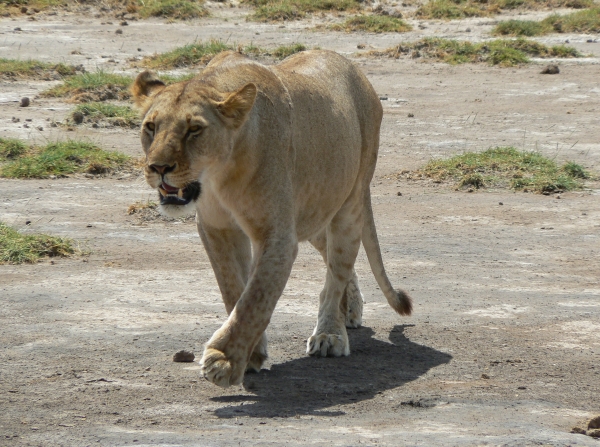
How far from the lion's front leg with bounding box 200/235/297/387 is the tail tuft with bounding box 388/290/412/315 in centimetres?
144

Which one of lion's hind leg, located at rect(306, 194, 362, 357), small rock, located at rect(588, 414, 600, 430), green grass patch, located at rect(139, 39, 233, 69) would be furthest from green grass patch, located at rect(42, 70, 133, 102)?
small rock, located at rect(588, 414, 600, 430)

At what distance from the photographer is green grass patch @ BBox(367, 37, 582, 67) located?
15.8 meters

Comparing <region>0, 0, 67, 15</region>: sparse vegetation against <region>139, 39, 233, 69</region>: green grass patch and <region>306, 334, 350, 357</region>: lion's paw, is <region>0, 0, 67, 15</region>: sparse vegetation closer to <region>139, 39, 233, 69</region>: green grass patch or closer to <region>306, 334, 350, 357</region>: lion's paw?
<region>139, 39, 233, 69</region>: green grass patch

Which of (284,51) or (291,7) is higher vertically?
(291,7)

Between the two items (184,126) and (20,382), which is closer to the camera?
(184,126)

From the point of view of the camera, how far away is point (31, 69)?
14.2m

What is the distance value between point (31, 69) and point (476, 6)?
8.73 m

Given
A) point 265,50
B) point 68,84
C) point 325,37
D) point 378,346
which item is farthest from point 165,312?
point 325,37

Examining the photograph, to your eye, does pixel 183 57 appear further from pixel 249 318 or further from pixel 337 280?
pixel 249 318

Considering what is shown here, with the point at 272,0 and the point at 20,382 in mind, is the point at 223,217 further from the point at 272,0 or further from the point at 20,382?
the point at 272,0

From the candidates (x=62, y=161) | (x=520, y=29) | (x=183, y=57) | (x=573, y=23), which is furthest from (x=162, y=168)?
(x=573, y=23)

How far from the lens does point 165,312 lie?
6484 mm

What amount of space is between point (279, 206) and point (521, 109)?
8791 millimetres

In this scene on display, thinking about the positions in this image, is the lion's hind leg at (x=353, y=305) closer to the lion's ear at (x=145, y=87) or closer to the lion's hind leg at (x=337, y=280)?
the lion's hind leg at (x=337, y=280)
